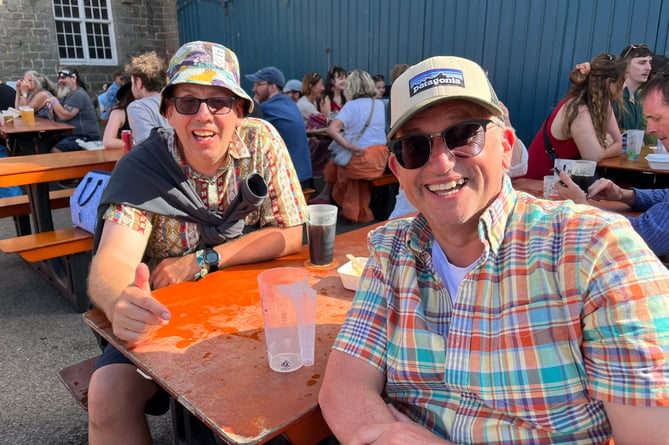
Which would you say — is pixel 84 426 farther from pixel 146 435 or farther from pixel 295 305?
pixel 295 305

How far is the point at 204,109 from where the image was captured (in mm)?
1954

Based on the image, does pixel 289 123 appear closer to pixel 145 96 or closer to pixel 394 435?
pixel 145 96

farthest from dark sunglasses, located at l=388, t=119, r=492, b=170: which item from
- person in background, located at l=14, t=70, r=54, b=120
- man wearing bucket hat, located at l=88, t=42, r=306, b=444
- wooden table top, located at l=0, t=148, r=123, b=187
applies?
person in background, located at l=14, t=70, r=54, b=120

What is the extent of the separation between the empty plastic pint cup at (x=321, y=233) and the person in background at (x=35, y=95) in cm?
848

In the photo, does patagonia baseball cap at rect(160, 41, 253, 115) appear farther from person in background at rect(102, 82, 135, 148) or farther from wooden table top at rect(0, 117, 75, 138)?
wooden table top at rect(0, 117, 75, 138)

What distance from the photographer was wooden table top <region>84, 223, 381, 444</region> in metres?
1.11

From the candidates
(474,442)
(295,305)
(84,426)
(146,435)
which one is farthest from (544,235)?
(84,426)

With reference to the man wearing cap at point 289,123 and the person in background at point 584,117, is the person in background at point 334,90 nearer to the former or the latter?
the man wearing cap at point 289,123

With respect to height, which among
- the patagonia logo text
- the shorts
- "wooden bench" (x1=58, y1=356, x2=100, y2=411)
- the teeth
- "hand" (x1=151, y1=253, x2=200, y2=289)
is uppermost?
the patagonia logo text

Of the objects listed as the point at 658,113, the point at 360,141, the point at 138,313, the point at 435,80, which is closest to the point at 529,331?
the point at 435,80

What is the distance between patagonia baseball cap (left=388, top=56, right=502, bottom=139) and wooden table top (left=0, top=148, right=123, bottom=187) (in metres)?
3.61

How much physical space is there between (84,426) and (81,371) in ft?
2.56

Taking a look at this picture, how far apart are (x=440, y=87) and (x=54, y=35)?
1655 cm

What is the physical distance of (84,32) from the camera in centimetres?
1535
